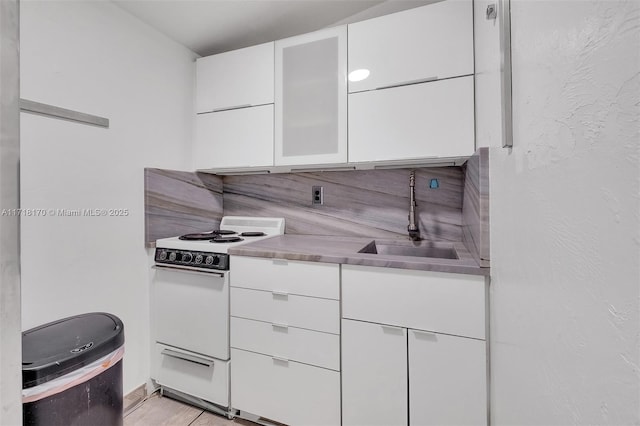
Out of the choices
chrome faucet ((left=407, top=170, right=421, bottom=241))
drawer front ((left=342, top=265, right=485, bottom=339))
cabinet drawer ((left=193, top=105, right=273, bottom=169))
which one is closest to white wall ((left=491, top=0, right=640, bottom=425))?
drawer front ((left=342, top=265, right=485, bottom=339))

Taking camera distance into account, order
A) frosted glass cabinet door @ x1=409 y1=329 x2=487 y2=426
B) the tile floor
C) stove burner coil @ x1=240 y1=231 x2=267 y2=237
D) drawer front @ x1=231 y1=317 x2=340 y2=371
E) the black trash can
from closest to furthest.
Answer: the black trash can < frosted glass cabinet door @ x1=409 y1=329 x2=487 y2=426 < drawer front @ x1=231 y1=317 x2=340 y2=371 < the tile floor < stove burner coil @ x1=240 y1=231 x2=267 y2=237

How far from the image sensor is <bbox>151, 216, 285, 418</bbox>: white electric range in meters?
1.52

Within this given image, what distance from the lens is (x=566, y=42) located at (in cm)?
42

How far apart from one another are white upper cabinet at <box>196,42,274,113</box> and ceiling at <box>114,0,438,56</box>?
17 cm

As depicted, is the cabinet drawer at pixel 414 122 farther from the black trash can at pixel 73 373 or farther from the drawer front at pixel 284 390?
the black trash can at pixel 73 373

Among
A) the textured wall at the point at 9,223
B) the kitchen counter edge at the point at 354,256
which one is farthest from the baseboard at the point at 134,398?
the textured wall at the point at 9,223

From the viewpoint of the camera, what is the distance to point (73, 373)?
0.88 metres

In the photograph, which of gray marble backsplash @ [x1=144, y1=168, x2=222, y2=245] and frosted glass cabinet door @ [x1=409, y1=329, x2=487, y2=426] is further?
gray marble backsplash @ [x1=144, y1=168, x2=222, y2=245]

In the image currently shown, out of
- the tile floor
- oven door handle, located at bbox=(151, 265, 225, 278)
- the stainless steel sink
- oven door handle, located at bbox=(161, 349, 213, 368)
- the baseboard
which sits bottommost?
the tile floor

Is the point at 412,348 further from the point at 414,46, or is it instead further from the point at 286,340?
the point at 414,46

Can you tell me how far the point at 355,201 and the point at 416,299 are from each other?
35.4 inches

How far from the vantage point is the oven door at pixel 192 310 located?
152 centimetres

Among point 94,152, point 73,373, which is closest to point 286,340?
point 73,373

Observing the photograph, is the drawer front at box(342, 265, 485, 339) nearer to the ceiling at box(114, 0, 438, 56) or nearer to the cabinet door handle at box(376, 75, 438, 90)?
the cabinet door handle at box(376, 75, 438, 90)
